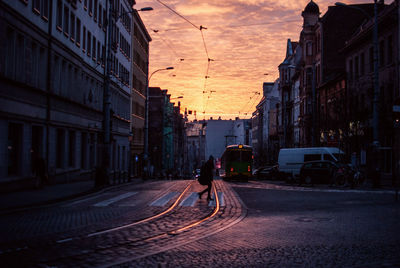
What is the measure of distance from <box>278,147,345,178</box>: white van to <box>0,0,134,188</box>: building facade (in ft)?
52.2

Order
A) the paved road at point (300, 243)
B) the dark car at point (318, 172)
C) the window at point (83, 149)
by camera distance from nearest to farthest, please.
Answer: the paved road at point (300, 243) → the dark car at point (318, 172) → the window at point (83, 149)

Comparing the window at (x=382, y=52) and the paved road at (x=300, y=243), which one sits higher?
the window at (x=382, y=52)

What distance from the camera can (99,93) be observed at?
46312mm

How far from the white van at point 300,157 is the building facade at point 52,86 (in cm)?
1591

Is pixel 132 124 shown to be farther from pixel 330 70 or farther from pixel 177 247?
pixel 177 247

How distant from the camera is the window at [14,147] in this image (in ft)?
82.3

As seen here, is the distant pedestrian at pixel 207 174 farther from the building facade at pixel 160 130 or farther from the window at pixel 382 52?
the building facade at pixel 160 130

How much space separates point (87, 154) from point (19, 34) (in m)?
16.5

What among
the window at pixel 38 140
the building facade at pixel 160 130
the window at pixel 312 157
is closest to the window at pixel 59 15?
the window at pixel 38 140

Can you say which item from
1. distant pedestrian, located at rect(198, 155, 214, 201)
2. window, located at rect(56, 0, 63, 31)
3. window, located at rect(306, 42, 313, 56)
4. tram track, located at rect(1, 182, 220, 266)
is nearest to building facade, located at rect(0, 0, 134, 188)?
window, located at rect(56, 0, 63, 31)

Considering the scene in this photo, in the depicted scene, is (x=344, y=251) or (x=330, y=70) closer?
(x=344, y=251)

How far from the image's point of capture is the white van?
44438 millimetres

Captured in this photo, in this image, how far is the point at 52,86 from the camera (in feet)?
102

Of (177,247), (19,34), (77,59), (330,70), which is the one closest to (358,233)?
(177,247)
